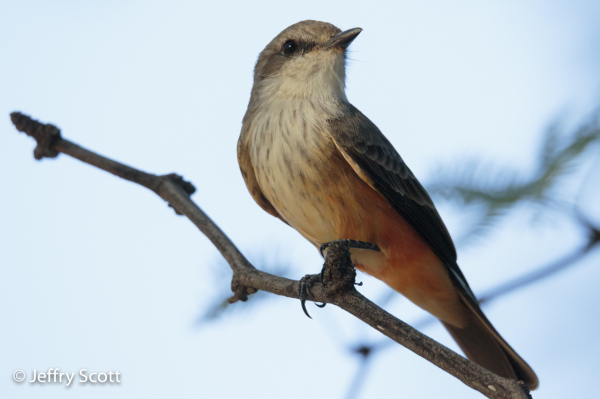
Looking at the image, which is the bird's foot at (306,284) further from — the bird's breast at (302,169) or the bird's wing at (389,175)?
the bird's wing at (389,175)

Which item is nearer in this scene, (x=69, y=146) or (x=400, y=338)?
(x=400, y=338)

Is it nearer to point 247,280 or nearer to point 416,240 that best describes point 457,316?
point 416,240

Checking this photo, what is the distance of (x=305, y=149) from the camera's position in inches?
200

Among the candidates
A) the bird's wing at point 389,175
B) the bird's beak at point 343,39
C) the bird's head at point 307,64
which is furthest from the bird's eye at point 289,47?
the bird's wing at point 389,175

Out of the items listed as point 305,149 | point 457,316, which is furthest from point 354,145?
point 457,316

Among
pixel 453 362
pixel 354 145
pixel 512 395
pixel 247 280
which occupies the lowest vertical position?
pixel 512 395

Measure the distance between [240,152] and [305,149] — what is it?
3.38 ft

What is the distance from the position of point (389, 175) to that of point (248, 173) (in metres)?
1.35

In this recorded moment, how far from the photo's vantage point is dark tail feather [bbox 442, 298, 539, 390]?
18.6 feet

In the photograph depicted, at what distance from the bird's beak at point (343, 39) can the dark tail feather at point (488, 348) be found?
281 cm

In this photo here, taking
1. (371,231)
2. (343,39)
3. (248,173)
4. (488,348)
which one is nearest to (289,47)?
(343,39)

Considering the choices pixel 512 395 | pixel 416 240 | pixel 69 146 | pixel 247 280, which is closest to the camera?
pixel 512 395

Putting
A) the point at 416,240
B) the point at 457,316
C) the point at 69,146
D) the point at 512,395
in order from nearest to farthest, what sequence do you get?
the point at 512,395
the point at 69,146
the point at 416,240
the point at 457,316

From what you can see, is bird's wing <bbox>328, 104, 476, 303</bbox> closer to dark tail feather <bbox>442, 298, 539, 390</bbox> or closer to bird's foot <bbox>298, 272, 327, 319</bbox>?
dark tail feather <bbox>442, 298, 539, 390</bbox>
